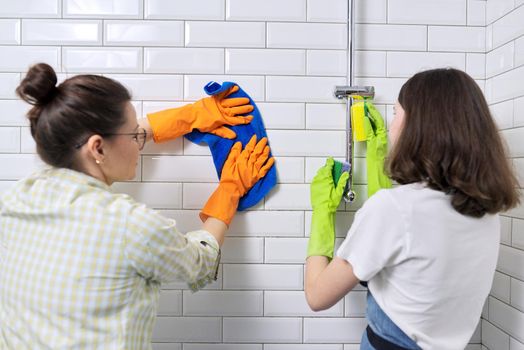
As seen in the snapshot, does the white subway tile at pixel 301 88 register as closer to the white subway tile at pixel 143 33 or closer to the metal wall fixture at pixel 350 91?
the metal wall fixture at pixel 350 91

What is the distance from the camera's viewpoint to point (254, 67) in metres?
1.28

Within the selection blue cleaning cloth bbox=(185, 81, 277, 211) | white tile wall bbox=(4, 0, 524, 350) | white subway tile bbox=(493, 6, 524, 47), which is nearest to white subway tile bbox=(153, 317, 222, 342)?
white tile wall bbox=(4, 0, 524, 350)

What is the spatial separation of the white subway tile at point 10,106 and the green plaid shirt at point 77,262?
0.48 meters

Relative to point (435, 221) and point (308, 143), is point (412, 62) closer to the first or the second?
point (308, 143)

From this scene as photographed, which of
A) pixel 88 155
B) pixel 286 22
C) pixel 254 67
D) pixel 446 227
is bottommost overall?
pixel 446 227

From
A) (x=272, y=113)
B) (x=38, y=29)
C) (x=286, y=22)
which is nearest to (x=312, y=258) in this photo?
(x=272, y=113)

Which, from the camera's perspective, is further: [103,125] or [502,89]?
[502,89]

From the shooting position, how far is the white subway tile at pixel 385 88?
1295 mm

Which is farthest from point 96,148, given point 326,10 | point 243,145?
point 326,10

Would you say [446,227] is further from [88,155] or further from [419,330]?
[88,155]

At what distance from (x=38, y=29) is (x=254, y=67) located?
0.63 meters

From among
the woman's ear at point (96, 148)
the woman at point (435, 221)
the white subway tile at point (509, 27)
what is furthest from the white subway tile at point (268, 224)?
the white subway tile at point (509, 27)

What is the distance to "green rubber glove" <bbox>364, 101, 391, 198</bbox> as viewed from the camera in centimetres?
122

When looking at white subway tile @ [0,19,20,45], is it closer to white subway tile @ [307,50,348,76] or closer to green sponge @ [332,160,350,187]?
white subway tile @ [307,50,348,76]
